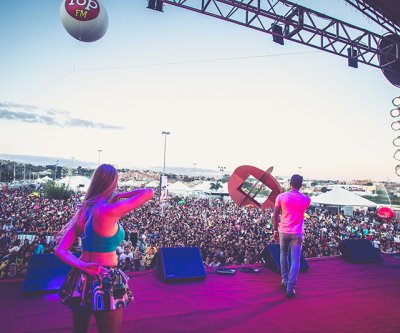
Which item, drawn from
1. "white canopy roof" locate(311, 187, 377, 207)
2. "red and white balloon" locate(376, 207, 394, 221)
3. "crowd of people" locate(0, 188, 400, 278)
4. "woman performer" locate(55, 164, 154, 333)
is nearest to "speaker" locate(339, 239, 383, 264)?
"crowd of people" locate(0, 188, 400, 278)

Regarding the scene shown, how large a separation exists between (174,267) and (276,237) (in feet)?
4.79

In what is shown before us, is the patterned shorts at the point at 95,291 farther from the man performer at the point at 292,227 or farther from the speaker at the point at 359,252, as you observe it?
the speaker at the point at 359,252

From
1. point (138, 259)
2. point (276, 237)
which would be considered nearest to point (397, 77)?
point (276, 237)

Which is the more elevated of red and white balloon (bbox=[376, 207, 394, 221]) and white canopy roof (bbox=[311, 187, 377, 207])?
white canopy roof (bbox=[311, 187, 377, 207])

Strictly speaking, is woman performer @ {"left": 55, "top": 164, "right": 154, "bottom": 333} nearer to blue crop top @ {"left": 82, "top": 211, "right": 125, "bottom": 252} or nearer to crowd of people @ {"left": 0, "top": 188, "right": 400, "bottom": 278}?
blue crop top @ {"left": 82, "top": 211, "right": 125, "bottom": 252}

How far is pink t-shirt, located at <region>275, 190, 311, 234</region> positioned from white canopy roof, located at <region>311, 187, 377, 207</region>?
1406 centimetres

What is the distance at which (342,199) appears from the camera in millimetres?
15945

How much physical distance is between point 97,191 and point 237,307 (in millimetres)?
2256

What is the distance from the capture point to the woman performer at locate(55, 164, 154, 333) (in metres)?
1.38

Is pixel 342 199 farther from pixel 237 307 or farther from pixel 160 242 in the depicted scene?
pixel 237 307

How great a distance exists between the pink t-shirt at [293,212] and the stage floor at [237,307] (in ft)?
2.72

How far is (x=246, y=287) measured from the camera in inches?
144

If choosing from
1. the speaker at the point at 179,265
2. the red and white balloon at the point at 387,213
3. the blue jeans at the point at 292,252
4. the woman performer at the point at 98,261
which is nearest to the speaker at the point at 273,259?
the blue jeans at the point at 292,252

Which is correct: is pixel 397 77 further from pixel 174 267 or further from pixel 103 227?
Result: pixel 103 227
